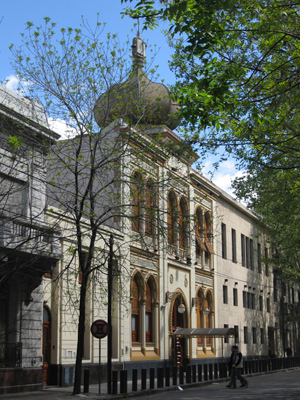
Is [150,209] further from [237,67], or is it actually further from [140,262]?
[140,262]

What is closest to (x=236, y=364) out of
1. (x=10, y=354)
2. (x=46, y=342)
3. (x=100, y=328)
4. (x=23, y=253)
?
(x=100, y=328)

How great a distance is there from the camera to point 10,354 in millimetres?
20812

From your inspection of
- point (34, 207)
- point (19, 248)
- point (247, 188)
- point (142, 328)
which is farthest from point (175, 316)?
point (19, 248)

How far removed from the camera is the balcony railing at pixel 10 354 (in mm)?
20597

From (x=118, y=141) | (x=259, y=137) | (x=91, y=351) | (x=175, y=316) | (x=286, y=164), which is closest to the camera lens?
(x=259, y=137)

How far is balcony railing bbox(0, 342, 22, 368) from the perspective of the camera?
20597mm

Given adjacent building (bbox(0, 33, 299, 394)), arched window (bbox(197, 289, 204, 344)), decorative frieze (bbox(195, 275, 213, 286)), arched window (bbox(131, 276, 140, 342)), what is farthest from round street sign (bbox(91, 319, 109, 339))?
arched window (bbox(197, 289, 204, 344))

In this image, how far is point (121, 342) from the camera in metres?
28.5

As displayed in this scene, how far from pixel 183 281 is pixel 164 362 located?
18.4 feet

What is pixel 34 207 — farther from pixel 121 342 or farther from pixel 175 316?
pixel 175 316

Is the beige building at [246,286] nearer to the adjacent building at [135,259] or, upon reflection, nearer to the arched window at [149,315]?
the adjacent building at [135,259]

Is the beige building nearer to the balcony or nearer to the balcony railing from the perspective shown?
the balcony

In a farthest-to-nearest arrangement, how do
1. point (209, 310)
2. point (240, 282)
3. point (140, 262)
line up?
point (240, 282) < point (209, 310) < point (140, 262)

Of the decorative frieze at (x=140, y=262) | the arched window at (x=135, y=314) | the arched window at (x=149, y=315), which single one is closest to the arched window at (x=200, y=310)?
the arched window at (x=149, y=315)
